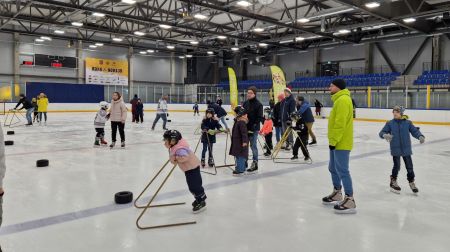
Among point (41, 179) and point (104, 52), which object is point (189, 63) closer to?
point (104, 52)

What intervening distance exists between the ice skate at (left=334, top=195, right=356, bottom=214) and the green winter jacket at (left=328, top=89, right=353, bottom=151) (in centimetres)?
60

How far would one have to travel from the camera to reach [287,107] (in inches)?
327

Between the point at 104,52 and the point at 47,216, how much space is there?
3164cm

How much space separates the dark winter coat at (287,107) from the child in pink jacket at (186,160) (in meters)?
4.51

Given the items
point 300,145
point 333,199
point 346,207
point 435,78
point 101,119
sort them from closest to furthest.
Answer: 1. point 346,207
2. point 333,199
3. point 300,145
4. point 101,119
5. point 435,78

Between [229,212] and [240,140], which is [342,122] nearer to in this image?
[229,212]

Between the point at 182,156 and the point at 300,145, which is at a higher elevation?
the point at 182,156

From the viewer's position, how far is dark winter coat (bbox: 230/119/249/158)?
5.71 meters

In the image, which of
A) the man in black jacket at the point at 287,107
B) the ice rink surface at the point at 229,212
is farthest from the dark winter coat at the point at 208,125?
the man in black jacket at the point at 287,107

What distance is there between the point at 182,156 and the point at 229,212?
0.83 metres

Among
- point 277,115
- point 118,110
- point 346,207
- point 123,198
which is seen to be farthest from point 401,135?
point 118,110

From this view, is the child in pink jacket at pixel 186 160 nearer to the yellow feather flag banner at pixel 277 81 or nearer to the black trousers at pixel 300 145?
the black trousers at pixel 300 145

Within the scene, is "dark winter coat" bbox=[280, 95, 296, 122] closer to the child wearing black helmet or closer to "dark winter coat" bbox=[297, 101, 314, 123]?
"dark winter coat" bbox=[297, 101, 314, 123]

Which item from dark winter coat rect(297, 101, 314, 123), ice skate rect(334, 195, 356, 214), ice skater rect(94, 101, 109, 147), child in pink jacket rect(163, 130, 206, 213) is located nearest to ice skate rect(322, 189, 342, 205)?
ice skate rect(334, 195, 356, 214)
